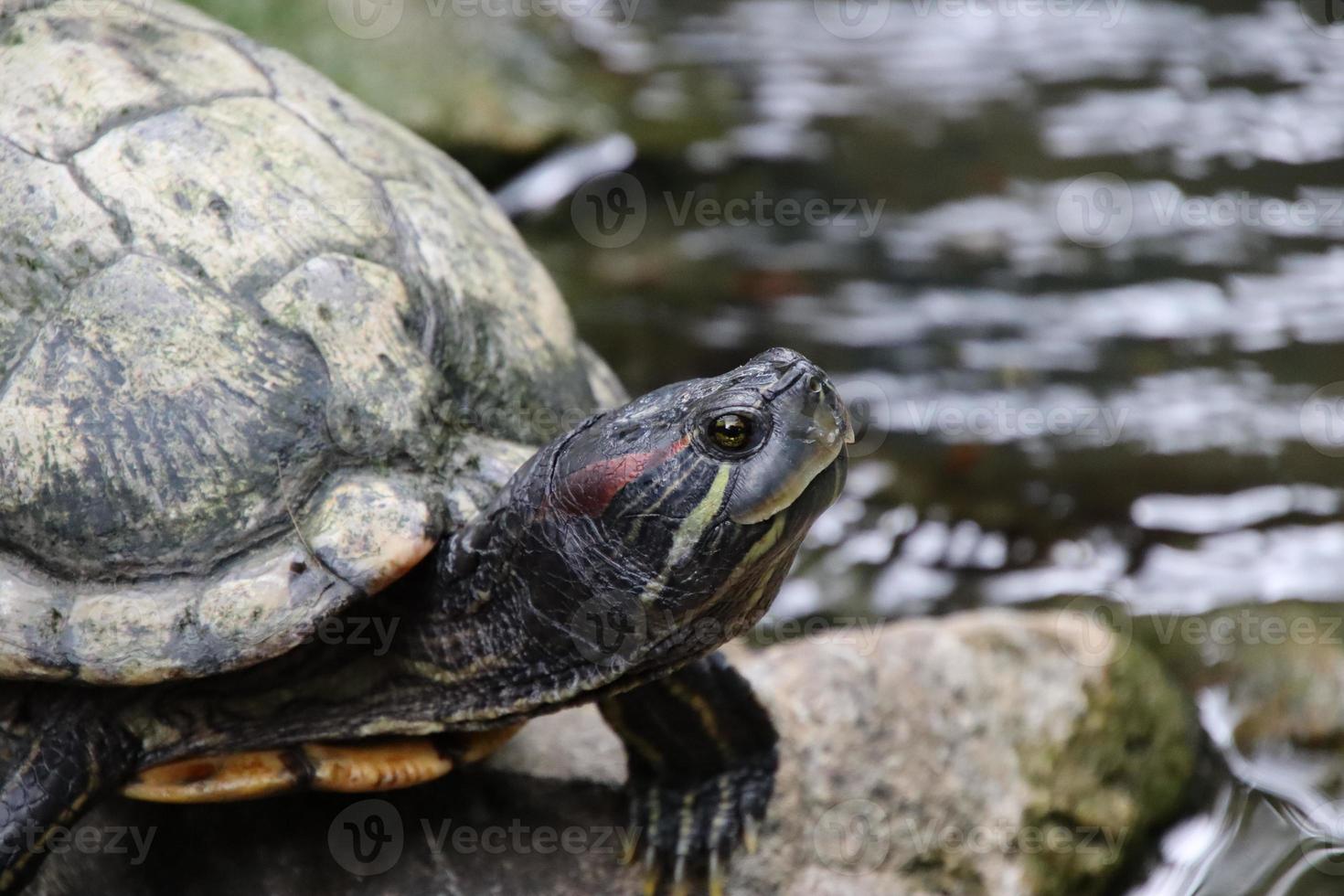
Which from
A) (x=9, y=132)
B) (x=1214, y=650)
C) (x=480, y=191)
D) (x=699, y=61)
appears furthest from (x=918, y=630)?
(x=699, y=61)

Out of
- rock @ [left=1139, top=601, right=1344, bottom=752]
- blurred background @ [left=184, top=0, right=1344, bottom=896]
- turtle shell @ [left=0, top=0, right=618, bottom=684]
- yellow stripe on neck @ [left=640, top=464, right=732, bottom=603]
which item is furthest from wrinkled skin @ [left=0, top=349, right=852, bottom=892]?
rock @ [left=1139, top=601, right=1344, bottom=752]

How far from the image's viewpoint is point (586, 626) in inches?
111

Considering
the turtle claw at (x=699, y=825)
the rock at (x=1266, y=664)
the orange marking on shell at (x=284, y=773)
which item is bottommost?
the rock at (x=1266, y=664)

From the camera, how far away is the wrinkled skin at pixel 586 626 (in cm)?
256

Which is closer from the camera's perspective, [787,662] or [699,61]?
[787,662]

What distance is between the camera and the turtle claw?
3412 mm

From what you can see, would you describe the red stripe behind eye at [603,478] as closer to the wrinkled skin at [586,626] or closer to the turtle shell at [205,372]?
the wrinkled skin at [586,626]

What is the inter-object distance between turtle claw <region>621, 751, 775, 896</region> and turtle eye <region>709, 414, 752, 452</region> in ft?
4.25

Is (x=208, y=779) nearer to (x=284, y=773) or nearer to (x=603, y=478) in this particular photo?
(x=284, y=773)

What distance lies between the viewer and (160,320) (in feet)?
9.61

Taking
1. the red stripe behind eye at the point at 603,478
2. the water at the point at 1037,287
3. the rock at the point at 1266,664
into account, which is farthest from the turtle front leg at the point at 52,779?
the rock at the point at 1266,664

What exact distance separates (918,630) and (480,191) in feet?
6.95

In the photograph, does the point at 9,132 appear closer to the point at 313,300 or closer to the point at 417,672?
the point at 313,300

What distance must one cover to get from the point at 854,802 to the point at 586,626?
4.51 ft
